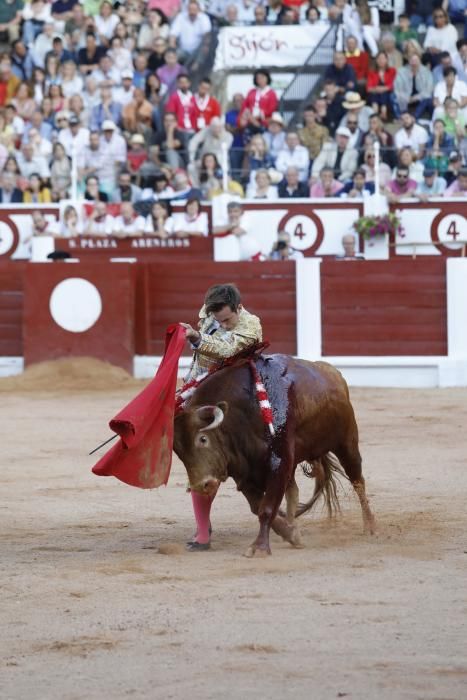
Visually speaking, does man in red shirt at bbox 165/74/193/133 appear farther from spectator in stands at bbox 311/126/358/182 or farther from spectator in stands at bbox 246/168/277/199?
spectator in stands at bbox 311/126/358/182

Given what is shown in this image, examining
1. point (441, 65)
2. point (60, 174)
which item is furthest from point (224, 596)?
point (441, 65)

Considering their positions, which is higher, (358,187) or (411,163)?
(411,163)

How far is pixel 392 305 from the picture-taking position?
1246 centimetres

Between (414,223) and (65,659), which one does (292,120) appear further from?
(65,659)

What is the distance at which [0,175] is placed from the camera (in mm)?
15547

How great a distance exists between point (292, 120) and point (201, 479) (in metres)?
11.1

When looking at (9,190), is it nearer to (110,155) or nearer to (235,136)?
(110,155)

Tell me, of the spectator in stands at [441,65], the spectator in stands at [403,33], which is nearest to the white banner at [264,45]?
the spectator in stands at [403,33]

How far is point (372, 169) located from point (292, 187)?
87cm

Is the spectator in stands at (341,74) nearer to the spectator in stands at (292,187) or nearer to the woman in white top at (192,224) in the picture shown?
the spectator in stands at (292,187)

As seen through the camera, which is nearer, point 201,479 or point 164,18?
point 201,479

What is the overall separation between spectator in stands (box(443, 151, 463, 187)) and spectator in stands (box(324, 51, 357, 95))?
58.5 inches

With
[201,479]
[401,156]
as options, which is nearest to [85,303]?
[401,156]

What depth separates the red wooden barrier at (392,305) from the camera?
40.8 feet
